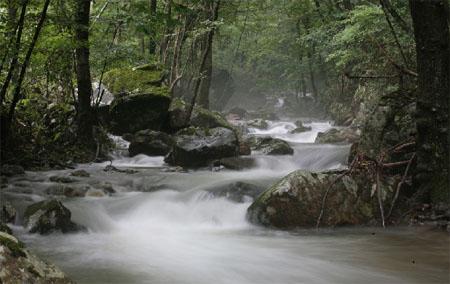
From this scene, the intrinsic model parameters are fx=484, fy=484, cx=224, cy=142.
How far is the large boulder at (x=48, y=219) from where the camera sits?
5926 mm

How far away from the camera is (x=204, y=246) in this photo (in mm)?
5648

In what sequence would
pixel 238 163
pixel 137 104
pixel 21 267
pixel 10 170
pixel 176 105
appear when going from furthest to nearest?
pixel 176 105
pixel 137 104
pixel 238 163
pixel 10 170
pixel 21 267

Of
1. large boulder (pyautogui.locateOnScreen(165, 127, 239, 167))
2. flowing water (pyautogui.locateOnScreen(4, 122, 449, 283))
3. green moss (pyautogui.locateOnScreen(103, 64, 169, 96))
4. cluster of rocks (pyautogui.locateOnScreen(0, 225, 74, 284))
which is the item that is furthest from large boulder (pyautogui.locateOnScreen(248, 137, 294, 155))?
Answer: cluster of rocks (pyautogui.locateOnScreen(0, 225, 74, 284))

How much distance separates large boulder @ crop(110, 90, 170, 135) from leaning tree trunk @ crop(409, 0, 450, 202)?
8.79 meters

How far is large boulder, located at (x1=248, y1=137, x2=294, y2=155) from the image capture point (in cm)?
1328

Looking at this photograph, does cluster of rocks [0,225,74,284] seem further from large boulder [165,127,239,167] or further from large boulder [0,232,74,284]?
large boulder [165,127,239,167]

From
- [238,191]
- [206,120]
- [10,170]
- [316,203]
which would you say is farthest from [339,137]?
[10,170]

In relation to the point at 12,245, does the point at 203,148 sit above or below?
above

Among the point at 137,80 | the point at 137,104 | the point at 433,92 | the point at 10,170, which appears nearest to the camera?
the point at 433,92

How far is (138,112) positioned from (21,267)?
1119cm

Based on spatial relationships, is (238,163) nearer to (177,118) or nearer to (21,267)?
(177,118)

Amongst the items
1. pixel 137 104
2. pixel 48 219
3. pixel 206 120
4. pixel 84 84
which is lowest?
pixel 48 219

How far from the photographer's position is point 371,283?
4164 mm

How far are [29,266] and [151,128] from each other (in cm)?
1115
